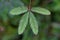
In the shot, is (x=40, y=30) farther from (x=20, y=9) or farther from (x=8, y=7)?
(x=20, y=9)

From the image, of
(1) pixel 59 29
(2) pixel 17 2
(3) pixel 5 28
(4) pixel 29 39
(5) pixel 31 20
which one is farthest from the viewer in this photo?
(3) pixel 5 28

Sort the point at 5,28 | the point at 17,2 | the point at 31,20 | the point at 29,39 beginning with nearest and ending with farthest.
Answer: the point at 31,20 → the point at 17,2 → the point at 29,39 → the point at 5,28

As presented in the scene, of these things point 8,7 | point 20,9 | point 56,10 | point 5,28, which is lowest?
point 5,28

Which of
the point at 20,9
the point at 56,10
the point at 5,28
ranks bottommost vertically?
the point at 5,28

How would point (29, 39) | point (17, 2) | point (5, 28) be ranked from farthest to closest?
point (5, 28) < point (29, 39) < point (17, 2)

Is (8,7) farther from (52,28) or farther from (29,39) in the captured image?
(52,28)

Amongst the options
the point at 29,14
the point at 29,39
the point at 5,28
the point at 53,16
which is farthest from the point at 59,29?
the point at 29,14

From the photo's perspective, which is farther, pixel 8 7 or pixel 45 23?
pixel 45 23

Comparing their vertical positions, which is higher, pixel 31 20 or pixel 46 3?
pixel 31 20

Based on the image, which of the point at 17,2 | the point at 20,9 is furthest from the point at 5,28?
the point at 20,9
